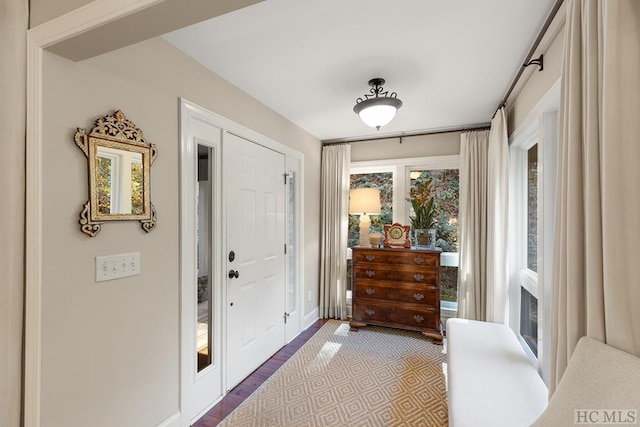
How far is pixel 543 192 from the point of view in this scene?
187 cm

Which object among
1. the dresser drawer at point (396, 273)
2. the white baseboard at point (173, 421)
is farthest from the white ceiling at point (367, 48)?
the white baseboard at point (173, 421)

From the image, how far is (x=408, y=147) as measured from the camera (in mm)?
3756

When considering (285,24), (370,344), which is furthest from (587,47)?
(370,344)

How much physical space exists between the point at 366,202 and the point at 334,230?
60 centimetres

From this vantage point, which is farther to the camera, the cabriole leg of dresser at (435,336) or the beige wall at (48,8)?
the cabriole leg of dresser at (435,336)

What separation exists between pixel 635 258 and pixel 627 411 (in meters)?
0.39

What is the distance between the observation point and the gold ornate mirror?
138 cm

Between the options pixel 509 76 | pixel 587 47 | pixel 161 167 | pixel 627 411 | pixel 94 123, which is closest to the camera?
pixel 627 411

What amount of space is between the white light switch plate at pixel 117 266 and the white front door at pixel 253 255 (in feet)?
2.62

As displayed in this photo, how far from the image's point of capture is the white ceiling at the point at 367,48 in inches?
59.4

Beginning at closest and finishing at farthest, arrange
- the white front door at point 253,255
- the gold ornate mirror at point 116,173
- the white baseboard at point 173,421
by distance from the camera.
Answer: the gold ornate mirror at point 116,173 → the white baseboard at point 173,421 → the white front door at point 253,255

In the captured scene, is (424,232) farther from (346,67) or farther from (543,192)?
(346,67)

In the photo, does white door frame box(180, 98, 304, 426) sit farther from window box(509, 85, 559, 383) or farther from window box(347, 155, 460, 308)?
window box(509, 85, 559, 383)

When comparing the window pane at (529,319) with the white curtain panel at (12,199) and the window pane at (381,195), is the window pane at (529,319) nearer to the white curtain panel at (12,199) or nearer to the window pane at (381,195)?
the window pane at (381,195)
